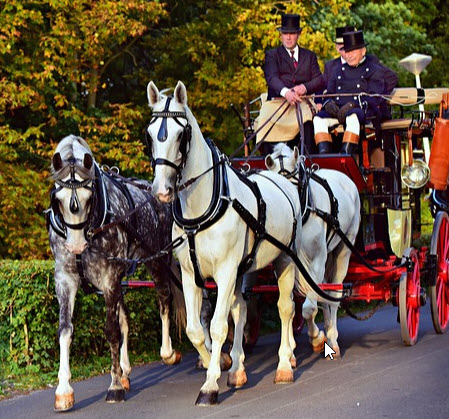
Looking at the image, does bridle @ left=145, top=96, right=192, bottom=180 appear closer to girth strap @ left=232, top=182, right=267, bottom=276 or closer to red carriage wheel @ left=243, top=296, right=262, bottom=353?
girth strap @ left=232, top=182, right=267, bottom=276

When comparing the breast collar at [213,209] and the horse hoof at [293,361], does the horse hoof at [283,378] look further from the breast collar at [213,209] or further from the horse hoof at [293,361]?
the breast collar at [213,209]

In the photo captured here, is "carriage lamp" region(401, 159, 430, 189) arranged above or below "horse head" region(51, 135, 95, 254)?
below

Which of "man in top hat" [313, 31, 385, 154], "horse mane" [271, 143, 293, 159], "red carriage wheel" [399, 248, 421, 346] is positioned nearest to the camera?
"horse mane" [271, 143, 293, 159]

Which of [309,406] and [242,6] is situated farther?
[242,6]

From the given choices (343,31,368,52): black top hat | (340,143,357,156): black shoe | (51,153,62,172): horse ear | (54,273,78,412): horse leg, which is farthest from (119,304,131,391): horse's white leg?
(343,31,368,52): black top hat

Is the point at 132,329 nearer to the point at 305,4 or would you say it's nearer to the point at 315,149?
the point at 315,149

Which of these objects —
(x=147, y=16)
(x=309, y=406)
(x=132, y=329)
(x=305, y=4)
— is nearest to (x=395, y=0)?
(x=305, y=4)

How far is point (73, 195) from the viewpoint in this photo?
26.6 ft

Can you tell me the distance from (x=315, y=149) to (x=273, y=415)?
15.6 feet

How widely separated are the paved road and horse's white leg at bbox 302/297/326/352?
14 centimetres

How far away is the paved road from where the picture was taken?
7.77 meters

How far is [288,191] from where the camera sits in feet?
31.2

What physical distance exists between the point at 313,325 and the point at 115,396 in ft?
8.36

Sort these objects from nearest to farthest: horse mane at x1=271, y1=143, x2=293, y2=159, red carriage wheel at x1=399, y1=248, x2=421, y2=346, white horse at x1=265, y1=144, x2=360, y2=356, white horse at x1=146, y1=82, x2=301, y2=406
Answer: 1. white horse at x1=146, y1=82, x2=301, y2=406
2. white horse at x1=265, y1=144, x2=360, y2=356
3. horse mane at x1=271, y1=143, x2=293, y2=159
4. red carriage wheel at x1=399, y1=248, x2=421, y2=346
